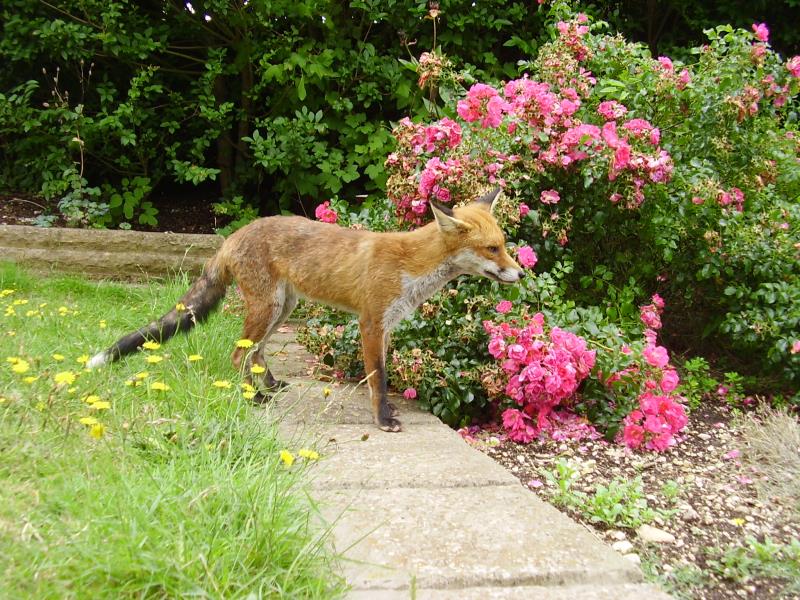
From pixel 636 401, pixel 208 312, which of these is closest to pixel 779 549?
pixel 636 401

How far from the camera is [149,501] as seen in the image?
2.21m

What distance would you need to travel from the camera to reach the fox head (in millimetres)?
4059

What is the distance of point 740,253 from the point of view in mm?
4891

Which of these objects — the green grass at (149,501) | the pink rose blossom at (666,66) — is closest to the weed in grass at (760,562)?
the green grass at (149,501)

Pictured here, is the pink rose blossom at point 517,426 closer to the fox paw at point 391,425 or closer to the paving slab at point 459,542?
the fox paw at point 391,425

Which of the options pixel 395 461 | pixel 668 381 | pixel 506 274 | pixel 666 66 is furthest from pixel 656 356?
pixel 666 66

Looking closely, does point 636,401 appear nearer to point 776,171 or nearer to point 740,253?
point 740,253

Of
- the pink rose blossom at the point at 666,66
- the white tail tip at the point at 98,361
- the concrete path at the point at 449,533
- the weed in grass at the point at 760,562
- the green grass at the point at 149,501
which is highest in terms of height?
the pink rose blossom at the point at 666,66

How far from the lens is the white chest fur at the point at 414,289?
13.7ft

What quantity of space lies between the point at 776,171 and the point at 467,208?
2728 millimetres

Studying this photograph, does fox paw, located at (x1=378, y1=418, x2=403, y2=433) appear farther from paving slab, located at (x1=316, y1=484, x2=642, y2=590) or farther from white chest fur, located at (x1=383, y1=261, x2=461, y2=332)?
paving slab, located at (x1=316, y1=484, x2=642, y2=590)

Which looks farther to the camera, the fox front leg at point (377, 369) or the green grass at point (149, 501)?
the fox front leg at point (377, 369)

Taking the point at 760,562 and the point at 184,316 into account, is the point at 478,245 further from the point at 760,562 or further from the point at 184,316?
the point at 760,562

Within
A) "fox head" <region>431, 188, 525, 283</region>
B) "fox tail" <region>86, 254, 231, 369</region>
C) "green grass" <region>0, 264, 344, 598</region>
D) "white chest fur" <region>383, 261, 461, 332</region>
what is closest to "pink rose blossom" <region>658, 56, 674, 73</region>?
"fox head" <region>431, 188, 525, 283</region>
